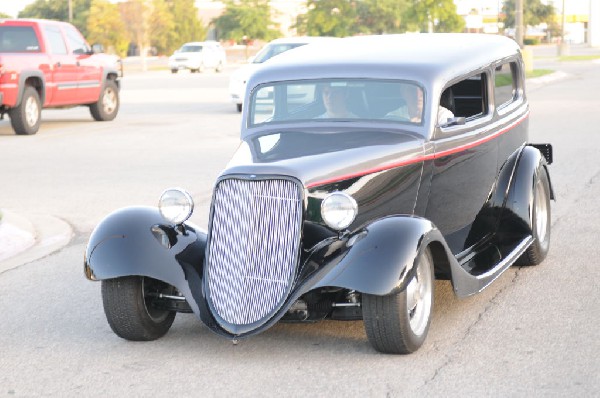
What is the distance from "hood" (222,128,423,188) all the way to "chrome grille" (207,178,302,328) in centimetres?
11

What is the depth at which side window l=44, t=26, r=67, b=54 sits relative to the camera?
→ 22.7 meters

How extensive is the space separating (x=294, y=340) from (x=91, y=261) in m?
1.26

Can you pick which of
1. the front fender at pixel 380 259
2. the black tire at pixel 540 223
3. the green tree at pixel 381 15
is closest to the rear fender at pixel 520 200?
the black tire at pixel 540 223

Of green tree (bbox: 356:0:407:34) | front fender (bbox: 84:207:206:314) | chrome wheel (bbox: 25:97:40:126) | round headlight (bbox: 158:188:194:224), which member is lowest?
green tree (bbox: 356:0:407:34)

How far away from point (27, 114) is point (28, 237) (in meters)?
11.5

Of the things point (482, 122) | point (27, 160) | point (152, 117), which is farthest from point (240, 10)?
point (482, 122)

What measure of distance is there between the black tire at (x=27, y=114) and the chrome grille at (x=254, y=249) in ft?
50.9

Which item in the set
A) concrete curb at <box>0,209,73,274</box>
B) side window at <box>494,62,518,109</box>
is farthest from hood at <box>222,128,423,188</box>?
concrete curb at <box>0,209,73,274</box>

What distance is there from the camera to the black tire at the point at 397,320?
6125 mm

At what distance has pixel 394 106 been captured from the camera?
755 centimetres

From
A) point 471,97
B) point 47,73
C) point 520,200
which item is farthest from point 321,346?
point 47,73

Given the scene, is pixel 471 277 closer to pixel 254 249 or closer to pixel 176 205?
pixel 254 249

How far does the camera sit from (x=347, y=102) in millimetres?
7582

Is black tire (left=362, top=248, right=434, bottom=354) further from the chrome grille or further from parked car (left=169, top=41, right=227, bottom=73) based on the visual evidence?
parked car (left=169, top=41, right=227, bottom=73)
